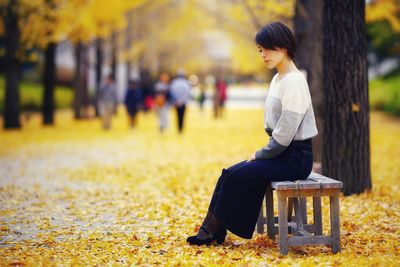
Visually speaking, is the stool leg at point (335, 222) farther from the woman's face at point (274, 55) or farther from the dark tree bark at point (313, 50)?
the dark tree bark at point (313, 50)

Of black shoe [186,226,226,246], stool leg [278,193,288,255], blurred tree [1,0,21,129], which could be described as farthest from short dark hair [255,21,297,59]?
blurred tree [1,0,21,129]

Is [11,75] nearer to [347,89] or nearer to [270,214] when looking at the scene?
[347,89]

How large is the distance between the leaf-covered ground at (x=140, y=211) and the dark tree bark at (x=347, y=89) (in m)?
0.53

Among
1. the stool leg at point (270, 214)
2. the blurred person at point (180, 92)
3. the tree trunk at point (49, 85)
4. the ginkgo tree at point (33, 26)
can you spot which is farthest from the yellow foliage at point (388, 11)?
the stool leg at point (270, 214)

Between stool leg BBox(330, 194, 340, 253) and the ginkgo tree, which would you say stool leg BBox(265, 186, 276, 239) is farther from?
the ginkgo tree

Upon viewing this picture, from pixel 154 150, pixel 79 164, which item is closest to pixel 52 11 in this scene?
pixel 154 150

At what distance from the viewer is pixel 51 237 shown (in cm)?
612

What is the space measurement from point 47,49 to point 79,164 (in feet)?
43.4

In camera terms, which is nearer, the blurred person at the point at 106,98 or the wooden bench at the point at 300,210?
the wooden bench at the point at 300,210

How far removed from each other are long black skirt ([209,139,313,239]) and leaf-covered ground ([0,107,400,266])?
31 cm

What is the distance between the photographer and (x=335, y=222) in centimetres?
525

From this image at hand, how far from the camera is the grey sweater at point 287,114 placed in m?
5.07

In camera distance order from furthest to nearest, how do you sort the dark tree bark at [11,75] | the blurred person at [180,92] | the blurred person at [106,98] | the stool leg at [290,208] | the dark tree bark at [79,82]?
the dark tree bark at [79,82] → the blurred person at [106,98] → the dark tree bark at [11,75] → the blurred person at [180,92] → the stool leg at [290,208]

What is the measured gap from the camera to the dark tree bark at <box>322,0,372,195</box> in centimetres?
793
